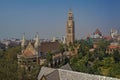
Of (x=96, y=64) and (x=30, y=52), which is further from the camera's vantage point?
(x=96, y=64)

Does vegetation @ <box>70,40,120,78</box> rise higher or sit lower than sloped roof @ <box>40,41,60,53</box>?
lower

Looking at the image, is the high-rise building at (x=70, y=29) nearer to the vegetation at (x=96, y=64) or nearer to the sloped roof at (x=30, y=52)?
the vegetation at (x=96, y=64)

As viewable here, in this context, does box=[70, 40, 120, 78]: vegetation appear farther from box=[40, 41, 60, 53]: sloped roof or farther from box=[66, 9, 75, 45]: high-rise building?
box=[66, 9, 75, 45]: high-rise building

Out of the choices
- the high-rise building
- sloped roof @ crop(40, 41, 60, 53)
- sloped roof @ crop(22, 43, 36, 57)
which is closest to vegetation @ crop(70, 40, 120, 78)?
sloped roof @ crop(40, 41, 60, 53)

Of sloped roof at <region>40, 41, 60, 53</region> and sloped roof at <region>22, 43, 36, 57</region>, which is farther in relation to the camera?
sloped roof at <region>40, 41, 60, 53</region>

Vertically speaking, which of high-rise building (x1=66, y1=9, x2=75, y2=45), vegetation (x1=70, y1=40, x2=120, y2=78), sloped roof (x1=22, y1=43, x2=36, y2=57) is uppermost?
high-rise building (x1=66, y1=9, x2=75, y2=45)

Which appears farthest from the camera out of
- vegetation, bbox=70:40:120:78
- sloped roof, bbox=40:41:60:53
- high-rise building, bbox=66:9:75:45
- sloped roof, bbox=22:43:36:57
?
high-rise building, bbox=66:9:75:45

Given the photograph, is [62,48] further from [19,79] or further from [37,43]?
[19,79]

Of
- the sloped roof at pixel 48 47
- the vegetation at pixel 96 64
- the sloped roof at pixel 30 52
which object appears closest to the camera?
the vegetation at pixel 96 64

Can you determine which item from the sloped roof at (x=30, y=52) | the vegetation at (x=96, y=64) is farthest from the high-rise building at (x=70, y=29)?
the sloped roof at (x=30, y=52)

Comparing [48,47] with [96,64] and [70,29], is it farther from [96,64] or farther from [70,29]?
[70,29]

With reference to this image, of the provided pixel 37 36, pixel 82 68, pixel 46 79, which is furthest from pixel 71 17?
pixel 46 79

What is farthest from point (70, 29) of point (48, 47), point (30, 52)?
point (30, 52)
